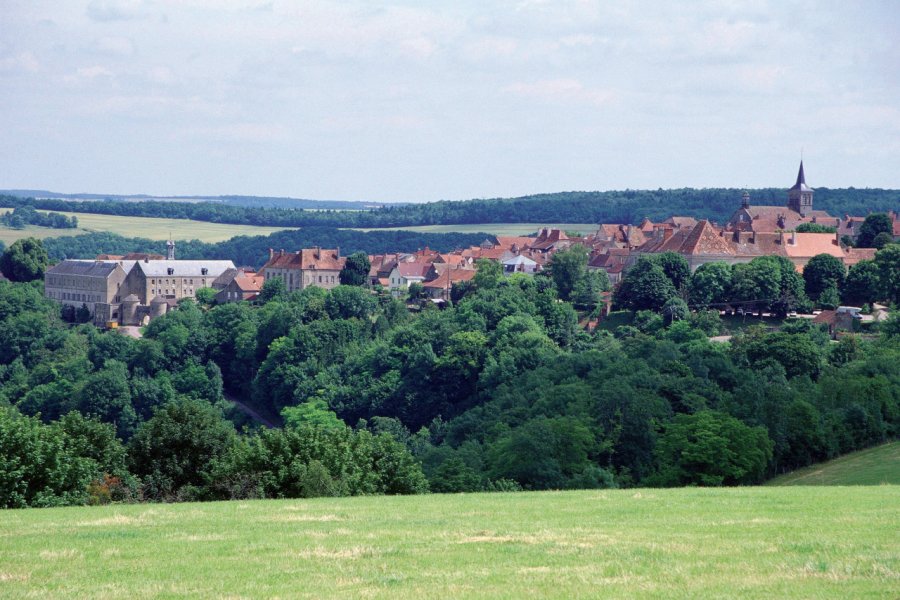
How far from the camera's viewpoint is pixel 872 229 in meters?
128

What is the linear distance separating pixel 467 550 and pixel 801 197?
161512 millimetres

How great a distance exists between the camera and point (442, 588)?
15789mm

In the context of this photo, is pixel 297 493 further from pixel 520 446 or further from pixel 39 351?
pixel 39 351

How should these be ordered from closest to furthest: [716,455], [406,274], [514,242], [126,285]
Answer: [716,455] → [126,285] → [406,274] → [514,242]

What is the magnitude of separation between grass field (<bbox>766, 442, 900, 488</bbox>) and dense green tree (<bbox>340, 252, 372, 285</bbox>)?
271 feet

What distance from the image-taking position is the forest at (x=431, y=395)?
35312 millimetres

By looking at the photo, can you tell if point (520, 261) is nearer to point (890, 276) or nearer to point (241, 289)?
point (241, 289)

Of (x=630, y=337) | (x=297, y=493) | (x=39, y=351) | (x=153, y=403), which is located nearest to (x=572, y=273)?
(x=630, y=337)

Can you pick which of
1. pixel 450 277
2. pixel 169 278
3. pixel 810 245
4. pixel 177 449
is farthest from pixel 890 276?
pixel 169 278

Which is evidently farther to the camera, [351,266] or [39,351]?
[351,266]

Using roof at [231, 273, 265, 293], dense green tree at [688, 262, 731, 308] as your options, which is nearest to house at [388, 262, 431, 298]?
roof at [231, 273, 265, 293]

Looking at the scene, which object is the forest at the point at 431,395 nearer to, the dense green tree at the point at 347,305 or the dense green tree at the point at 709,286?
the dense green tree at the point at 347,305

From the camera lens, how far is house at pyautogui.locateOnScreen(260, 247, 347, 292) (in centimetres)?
14125

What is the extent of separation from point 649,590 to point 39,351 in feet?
355
